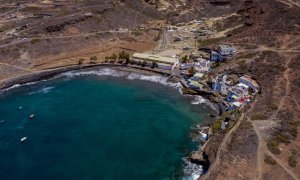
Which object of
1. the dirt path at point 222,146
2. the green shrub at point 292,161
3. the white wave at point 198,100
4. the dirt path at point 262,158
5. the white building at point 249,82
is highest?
the white building at point 249,82

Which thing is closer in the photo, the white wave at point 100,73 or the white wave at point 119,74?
the white wave at point 119,74

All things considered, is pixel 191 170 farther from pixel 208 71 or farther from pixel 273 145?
pixel 208 71

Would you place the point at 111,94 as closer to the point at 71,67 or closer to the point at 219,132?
the point at 71,67

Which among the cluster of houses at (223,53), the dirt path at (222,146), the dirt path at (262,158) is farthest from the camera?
the cluster of houses at (223,53)

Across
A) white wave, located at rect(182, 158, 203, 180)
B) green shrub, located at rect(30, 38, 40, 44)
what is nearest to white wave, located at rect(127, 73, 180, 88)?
green shrub, located at rect(30, 38, 40, 44)

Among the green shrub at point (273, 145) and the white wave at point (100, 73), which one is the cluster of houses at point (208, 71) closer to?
the white wave at point (100, 73)

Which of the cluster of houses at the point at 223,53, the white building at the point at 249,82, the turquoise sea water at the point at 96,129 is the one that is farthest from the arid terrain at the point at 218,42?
the turquoise sea water at the point at 96,129

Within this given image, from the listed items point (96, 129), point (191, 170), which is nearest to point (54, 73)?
point (96, 129)

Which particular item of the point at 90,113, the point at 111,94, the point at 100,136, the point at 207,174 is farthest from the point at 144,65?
the point at 207,174
